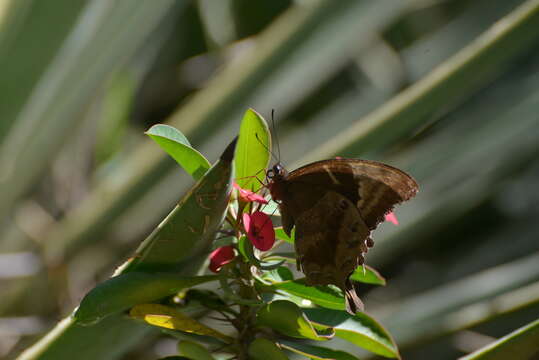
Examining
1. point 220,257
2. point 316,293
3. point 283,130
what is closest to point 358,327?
point 316,293

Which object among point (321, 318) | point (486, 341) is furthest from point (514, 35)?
point (486, 341)

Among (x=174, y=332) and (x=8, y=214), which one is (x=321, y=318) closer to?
(x=174, y=332)

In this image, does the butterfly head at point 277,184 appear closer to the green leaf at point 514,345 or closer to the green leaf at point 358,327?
the green leaf at point 358,327

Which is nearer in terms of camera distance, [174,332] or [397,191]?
[174,332]

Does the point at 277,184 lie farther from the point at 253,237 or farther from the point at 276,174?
the point at 253,237

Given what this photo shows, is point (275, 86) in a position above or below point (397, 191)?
above

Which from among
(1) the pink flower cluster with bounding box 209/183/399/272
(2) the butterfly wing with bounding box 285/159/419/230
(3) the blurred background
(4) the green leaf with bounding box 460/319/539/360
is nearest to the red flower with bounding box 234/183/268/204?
(1) the pink flower cluster with bounding box 209/183/399/272

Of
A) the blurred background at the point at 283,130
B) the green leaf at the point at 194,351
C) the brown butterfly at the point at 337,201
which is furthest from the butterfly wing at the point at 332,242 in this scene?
the blurred background at the point at 283,130
